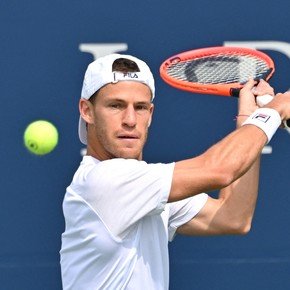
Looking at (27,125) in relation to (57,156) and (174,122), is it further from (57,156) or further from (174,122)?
(174,122)

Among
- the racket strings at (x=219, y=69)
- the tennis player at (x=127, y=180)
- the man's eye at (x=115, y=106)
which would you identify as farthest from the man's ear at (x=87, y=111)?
the racket strings at (x=219, y=69)

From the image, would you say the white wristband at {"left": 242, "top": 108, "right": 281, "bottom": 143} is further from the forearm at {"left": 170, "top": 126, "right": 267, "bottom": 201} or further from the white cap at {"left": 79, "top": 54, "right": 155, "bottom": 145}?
the white cap at {"left": 79, "top": 54, "right": 155, "bottom": 145}

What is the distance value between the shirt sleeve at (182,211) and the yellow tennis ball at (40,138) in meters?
0.99

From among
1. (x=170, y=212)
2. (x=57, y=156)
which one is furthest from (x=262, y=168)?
(x=170, y=212)

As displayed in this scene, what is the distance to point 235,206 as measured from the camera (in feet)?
13.3

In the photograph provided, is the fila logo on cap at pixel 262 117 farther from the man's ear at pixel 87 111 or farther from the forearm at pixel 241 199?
the man's ear at pixel 87 111

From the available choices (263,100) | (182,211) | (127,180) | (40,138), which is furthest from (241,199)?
(40,138)

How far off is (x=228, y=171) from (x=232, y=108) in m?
1.89

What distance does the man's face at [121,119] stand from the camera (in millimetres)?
3725

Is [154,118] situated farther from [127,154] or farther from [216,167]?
[216,167]

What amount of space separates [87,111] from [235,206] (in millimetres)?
629

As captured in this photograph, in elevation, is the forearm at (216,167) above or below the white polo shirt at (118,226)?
above

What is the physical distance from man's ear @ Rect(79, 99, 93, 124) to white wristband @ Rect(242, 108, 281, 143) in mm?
517

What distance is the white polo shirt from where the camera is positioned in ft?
11.9
